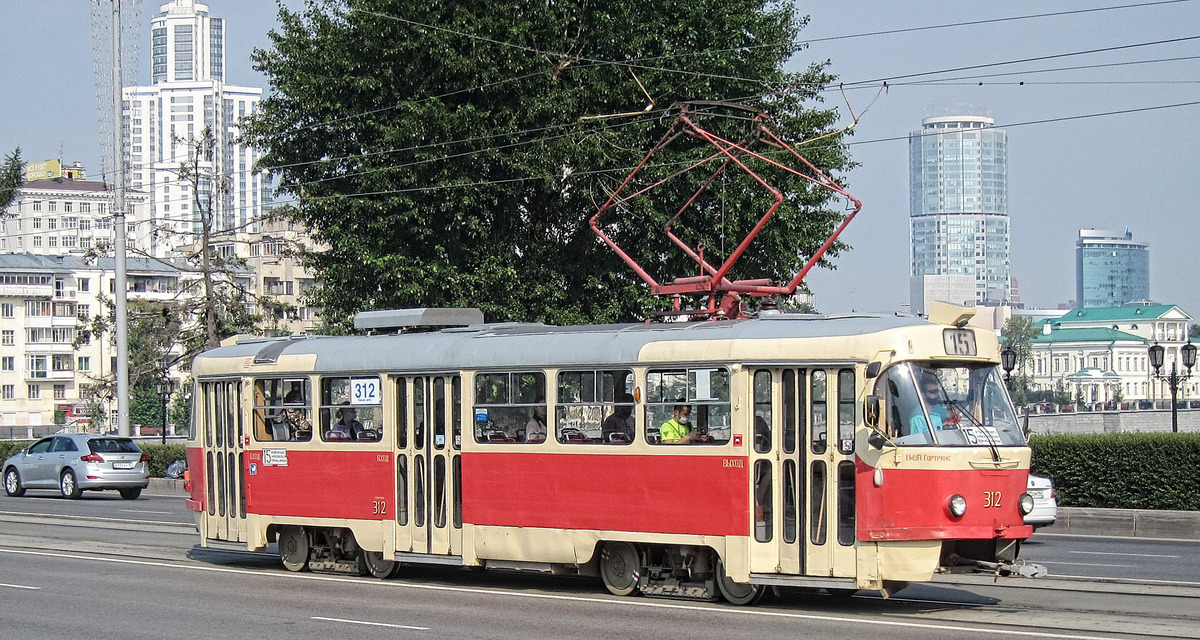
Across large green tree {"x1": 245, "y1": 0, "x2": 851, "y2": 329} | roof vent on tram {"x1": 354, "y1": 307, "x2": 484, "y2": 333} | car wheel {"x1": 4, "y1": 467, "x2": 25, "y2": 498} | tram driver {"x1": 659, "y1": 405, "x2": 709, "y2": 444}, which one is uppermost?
large green tree {"x1": 245, "y1": 0, "x2": 851, "y2": 329}

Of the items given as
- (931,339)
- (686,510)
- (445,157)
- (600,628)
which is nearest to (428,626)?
(600,628)

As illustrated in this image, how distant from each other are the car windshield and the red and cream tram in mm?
17617

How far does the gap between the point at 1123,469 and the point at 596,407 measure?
48.5ft

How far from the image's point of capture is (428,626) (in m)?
12.6

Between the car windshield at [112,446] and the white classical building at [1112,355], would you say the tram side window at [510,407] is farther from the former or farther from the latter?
the white classical building at [1112,355]

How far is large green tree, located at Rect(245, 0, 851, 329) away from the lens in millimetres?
30859

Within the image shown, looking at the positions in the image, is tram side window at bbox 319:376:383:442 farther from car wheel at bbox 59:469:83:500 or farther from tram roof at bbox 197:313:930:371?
car wheel at bbox 59:469:83:500

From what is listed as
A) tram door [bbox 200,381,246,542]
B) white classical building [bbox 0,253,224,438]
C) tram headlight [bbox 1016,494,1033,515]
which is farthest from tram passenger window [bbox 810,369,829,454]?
white classical building [bbox 0,253,224,438]

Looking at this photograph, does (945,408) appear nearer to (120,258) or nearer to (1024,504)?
(1024,504)

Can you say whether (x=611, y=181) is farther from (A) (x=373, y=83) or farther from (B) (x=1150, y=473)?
(B) (x=1150, y=473)

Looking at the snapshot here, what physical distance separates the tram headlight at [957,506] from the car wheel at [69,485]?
2676 centimetres

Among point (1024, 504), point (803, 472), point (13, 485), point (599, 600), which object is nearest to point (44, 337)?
point (13, 485)

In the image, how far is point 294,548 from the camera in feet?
58.3

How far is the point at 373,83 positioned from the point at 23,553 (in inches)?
576
